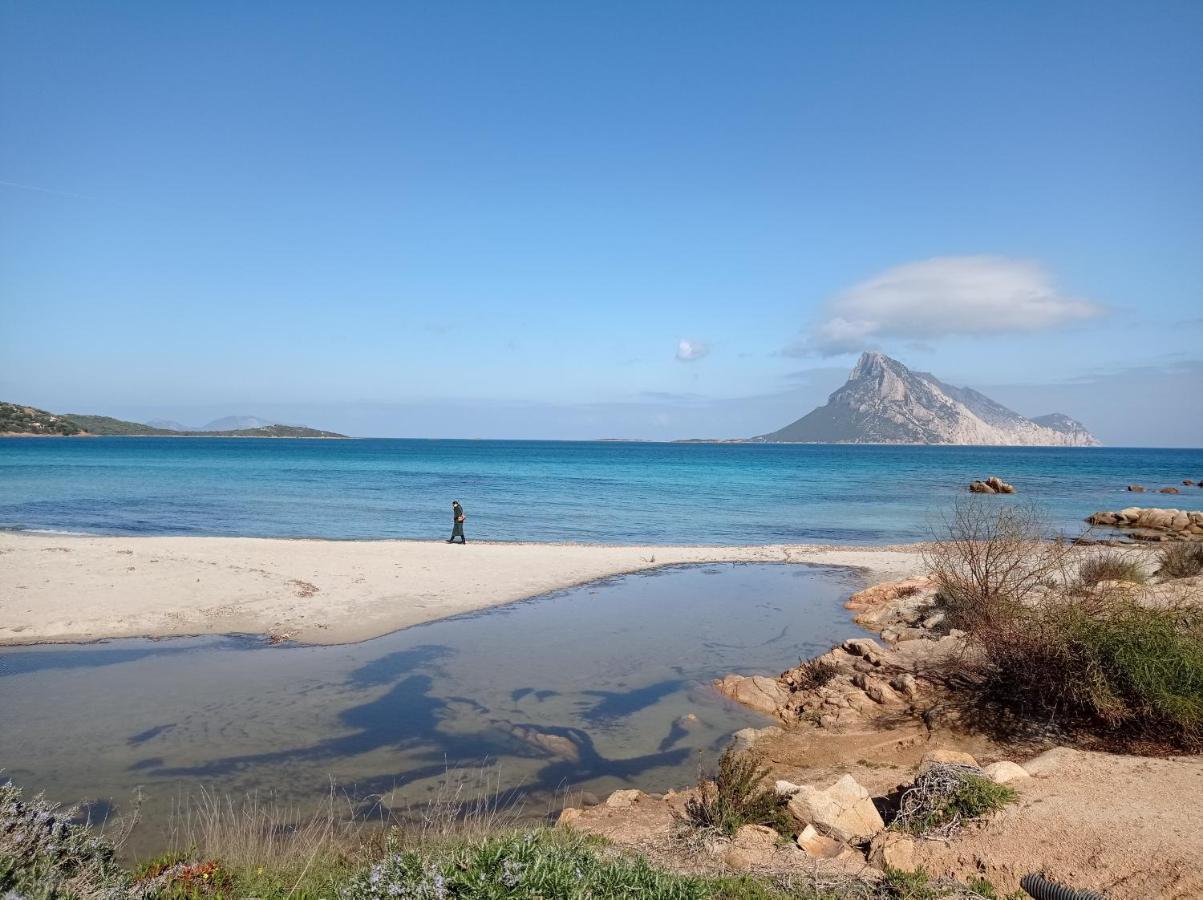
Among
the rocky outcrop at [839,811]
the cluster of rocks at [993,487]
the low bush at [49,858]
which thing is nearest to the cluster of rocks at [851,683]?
the rocky outcrop at [839,811]

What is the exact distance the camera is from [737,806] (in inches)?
269

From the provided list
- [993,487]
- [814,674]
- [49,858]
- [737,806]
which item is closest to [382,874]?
[49,858]

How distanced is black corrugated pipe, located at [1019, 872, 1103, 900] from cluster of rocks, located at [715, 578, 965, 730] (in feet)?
14.2

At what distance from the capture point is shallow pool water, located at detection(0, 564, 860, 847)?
793 centimetres

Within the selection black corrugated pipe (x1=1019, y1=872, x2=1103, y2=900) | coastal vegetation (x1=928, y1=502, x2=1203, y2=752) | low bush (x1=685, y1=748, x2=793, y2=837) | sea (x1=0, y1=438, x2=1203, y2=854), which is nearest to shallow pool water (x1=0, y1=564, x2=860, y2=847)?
sea (x1=0, y1=438, x2=1203, y2=854)

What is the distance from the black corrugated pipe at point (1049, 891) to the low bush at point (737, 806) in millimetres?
1958

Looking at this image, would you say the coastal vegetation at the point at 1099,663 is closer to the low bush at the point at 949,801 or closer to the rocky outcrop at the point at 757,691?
the low bush at the point at 949,801

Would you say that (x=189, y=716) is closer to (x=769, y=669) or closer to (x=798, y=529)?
(x=769, y=669)

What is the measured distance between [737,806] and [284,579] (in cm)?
1390

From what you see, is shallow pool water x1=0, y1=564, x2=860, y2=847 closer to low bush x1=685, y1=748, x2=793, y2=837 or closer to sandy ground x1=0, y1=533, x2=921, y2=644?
sandy ground x1=0, y1=533, x2=921, y2=644

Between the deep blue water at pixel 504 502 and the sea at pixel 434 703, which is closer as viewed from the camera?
the sea at pixel 434 703

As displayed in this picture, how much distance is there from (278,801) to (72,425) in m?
188

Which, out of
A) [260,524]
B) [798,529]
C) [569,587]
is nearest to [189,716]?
[569,587]

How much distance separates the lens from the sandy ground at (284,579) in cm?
1367
